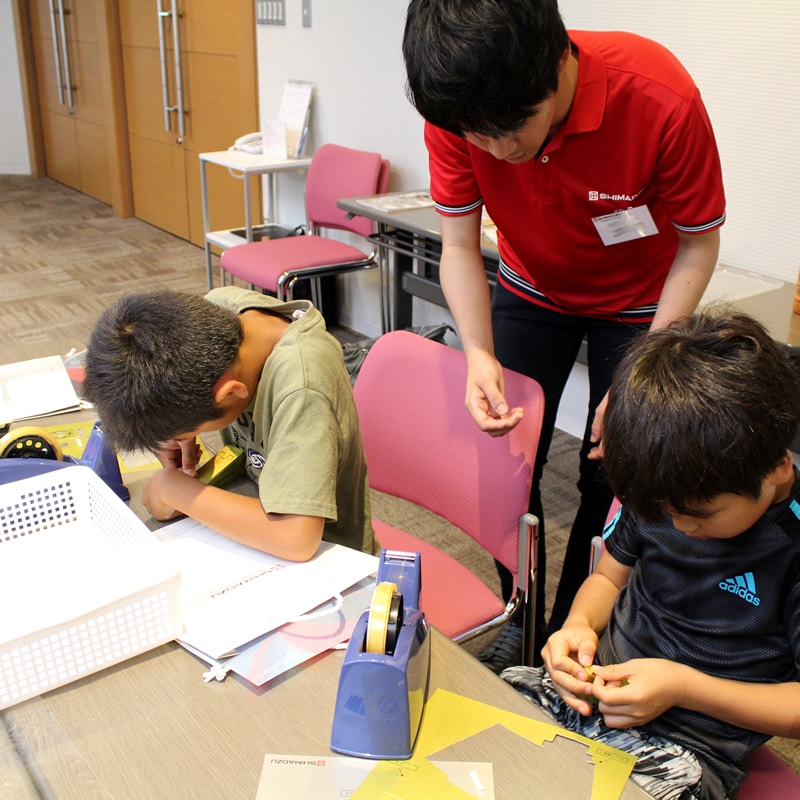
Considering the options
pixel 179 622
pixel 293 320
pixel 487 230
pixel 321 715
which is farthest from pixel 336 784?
pixel 487 230

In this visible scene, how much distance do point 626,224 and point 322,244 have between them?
2210mm

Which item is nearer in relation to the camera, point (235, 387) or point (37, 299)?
point (235, 387)

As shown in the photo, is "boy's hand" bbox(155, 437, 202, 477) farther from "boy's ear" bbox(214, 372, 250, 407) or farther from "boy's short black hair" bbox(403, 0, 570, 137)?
"boy's short black hair" bbox(403, 0, 570, 137)

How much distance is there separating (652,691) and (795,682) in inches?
7.6

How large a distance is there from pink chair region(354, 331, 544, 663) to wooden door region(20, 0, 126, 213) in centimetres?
496

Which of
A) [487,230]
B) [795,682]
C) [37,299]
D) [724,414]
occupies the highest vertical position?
[724,414]

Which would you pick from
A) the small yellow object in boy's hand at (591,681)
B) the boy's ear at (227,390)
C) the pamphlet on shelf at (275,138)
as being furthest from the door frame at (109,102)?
the small yellow object in boy's hand at (591,681)

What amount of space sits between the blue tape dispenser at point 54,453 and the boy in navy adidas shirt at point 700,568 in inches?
24.9

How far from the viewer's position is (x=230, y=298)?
140 cm

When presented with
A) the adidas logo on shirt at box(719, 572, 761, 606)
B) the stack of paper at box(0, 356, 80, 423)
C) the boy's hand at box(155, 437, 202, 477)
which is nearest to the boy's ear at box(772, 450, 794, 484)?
the adidas logo on shirt at box(719, 572, 761, 606)

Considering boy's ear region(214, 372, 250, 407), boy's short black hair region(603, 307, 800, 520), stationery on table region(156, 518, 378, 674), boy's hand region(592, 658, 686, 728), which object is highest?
boy's short black hair region(603, 307, 800, 520)

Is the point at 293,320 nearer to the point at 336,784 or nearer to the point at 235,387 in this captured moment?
the point at 235,387

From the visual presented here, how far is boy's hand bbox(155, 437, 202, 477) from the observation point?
3.82ft

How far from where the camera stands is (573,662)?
943mm
